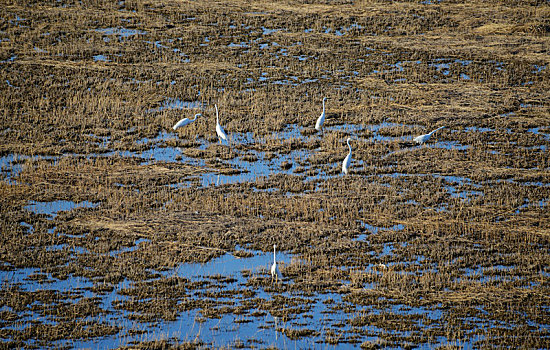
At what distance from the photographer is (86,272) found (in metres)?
14.9

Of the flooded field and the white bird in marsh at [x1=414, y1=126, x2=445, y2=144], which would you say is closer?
the flooded field

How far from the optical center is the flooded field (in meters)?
13.3

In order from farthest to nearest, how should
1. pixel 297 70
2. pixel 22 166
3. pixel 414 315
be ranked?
pixel 297 70
pixel 22 166
pixel 414 315

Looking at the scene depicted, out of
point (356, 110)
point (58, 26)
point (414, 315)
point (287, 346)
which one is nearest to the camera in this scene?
point (287, 346)

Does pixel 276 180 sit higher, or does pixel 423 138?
pixel 423 138

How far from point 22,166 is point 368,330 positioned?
12813mm

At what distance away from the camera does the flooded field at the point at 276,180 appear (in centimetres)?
1331

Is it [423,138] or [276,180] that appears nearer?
[276,180]

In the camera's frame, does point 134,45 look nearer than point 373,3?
Yes

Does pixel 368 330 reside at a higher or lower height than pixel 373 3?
lower

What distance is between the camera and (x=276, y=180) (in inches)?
813

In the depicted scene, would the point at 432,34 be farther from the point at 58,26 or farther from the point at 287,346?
the point at 287,346

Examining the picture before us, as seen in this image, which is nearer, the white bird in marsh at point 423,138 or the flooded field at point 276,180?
the flooded field at point 276,180

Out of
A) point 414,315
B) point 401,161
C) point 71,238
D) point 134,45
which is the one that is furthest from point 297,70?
point 414,315
